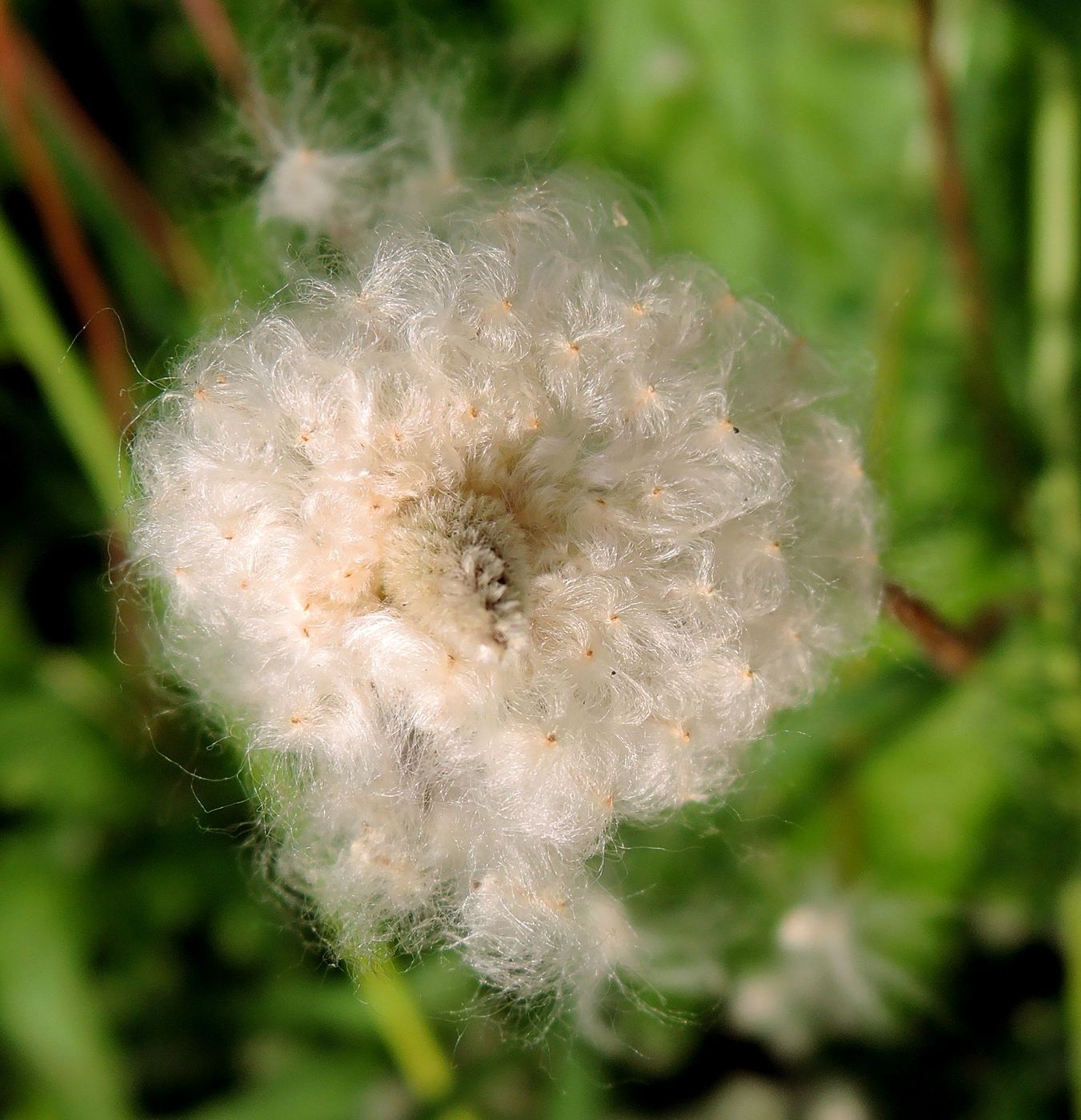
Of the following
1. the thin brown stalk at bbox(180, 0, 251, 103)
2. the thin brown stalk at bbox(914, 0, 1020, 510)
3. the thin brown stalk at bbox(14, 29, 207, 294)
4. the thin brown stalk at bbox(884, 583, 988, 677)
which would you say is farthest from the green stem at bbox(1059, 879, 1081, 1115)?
the thin brown stalk at bbox(180, 0, 251, 103)

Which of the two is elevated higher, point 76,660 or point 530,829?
point 530,829

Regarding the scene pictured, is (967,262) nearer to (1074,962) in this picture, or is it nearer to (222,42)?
(1074,962)

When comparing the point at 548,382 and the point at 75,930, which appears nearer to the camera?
the point at 548,382

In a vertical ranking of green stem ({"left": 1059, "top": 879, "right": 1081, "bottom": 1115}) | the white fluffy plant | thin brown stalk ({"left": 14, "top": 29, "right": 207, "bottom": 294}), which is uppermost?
thin brown stalk ({"left": 14, "top": 29, "right": 207, "bottom": 294})

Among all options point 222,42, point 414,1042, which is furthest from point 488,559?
point 222,42

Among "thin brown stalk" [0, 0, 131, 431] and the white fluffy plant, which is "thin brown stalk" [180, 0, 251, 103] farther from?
the white fluffy plant

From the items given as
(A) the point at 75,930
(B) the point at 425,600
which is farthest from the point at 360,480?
(A) the point at 75,930

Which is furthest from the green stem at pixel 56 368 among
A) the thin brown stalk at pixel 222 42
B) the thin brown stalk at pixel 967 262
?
the thin brown stalk at pixel 967 262

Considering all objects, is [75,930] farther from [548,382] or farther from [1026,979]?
[1026,979]
